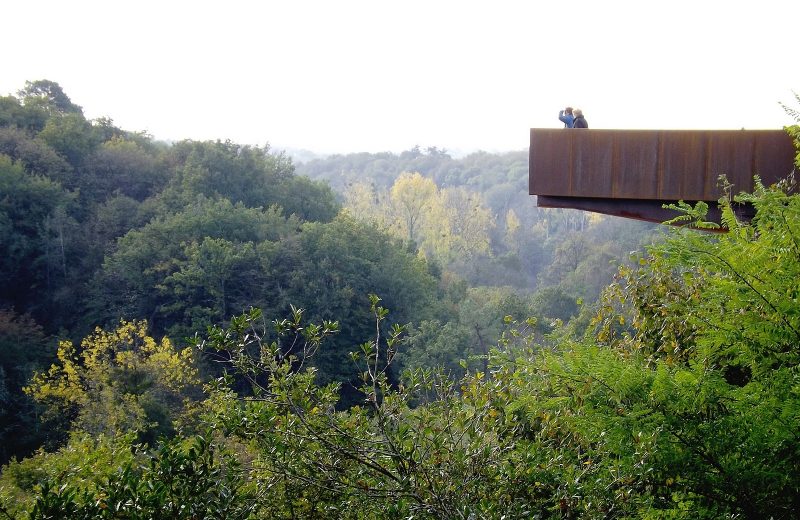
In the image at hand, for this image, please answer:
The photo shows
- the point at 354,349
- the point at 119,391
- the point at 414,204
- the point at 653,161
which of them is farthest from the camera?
the point at 414,204

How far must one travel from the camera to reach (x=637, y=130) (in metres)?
4.82

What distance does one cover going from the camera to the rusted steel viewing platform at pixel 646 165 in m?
4.65

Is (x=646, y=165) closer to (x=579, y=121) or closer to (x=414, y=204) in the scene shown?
(x=579, y=121)

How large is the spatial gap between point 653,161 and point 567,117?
0.90 m

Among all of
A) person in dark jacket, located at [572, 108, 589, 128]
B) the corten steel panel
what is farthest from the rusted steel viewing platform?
person in dark jacket, located at [572, 108, 589, 128]

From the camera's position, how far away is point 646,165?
4.83 metres

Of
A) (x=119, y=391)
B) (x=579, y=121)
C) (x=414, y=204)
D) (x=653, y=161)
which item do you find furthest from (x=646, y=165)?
(x=414, y=204)

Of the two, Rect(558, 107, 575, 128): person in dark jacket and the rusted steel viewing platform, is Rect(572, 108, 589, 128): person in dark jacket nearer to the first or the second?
Rect(558, 107, 575, 128): person in dark jacket

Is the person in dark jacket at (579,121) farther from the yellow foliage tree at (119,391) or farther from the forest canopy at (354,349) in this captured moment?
the yellow foliage tree at (119,391)

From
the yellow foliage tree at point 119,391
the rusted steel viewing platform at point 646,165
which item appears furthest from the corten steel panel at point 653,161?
the yellow foliage tree at point 119,391

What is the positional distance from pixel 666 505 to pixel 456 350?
23.3 meters

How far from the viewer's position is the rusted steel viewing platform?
4.65 meters

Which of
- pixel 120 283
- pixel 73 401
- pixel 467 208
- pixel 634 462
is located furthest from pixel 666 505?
pixel 467 208

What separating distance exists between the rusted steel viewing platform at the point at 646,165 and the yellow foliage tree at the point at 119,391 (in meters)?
14.3
